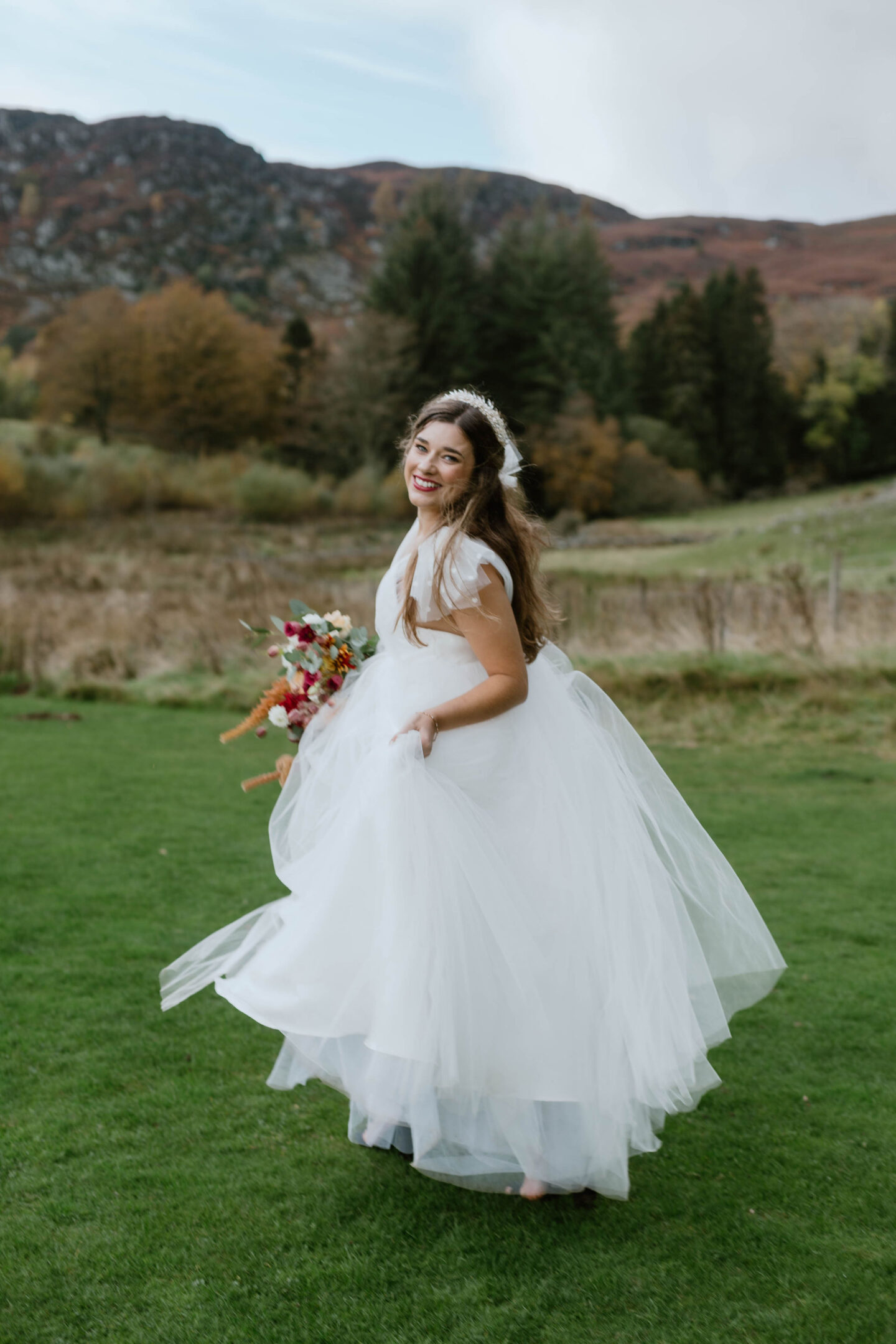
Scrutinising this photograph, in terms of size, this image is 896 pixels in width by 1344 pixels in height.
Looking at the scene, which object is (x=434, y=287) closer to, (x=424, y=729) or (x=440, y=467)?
(x=440, y=467)

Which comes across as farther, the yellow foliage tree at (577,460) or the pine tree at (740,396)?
the pine tree at (740,396)

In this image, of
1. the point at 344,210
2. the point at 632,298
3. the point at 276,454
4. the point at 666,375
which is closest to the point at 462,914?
the point at 276,454

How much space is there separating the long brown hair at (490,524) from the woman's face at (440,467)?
18mm

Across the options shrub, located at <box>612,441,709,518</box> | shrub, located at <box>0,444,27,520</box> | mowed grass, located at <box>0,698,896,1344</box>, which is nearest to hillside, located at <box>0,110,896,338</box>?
shrub, located at <box>612,441,709,518</box>

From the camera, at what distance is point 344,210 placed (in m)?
114

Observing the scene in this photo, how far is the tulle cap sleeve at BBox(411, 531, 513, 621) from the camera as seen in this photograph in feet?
8.36

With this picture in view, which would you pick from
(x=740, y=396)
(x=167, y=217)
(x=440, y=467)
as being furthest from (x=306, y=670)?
(x=167, y=217)

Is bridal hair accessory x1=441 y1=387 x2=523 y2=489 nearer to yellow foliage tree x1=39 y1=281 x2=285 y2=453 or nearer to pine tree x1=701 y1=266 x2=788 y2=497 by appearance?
yellow foliage tree x1=39 y1=281 x2=285 y2=453

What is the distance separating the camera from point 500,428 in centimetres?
279

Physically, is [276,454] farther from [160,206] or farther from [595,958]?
[160,206]

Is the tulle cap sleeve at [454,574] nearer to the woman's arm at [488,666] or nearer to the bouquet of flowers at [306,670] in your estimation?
the woman's arm at [488,666]

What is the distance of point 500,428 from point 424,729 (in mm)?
877

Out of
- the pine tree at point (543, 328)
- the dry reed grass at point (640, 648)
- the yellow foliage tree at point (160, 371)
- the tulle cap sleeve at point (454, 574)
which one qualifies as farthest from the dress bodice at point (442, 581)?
the pine tree at point (543, 328)

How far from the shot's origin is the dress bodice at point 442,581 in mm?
2551
